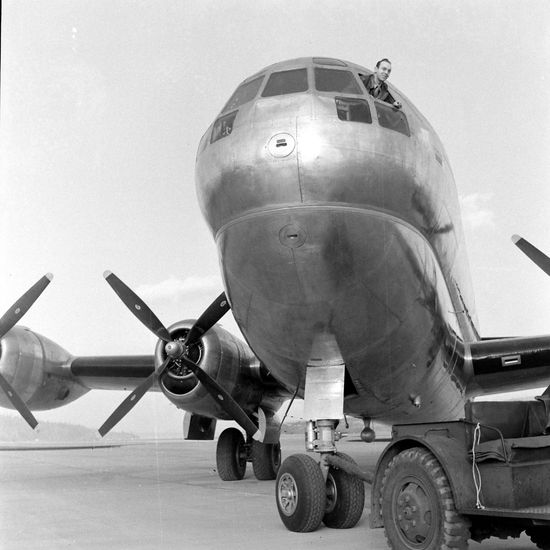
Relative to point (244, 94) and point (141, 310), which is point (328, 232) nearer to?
point (244, 94)

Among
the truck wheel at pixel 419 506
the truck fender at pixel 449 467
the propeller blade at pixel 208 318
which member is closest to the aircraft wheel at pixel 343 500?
the truck fender at pixel 449 467

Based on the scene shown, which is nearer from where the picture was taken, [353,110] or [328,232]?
[328,232]

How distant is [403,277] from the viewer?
22.2 ft

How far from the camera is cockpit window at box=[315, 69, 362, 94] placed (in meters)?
6.44

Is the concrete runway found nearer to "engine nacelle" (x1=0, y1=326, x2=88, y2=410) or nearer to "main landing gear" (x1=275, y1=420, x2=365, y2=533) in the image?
"main landing gear" (x1=275, y1=420, x2=365, y2=533)

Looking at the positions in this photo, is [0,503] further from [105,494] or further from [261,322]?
[261,322]

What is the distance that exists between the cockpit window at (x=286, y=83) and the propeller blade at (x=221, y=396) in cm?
503

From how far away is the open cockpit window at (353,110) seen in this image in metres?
A: 6.17

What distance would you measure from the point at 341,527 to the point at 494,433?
2470 mm

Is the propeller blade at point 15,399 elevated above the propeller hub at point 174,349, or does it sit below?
below

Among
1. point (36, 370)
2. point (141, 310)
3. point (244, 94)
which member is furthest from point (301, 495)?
point (36, 370)

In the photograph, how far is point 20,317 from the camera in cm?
1261

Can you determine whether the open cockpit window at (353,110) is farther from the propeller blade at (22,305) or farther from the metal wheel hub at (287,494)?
the propeller blade at (22,305)

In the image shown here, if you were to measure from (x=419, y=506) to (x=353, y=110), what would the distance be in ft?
11.3
